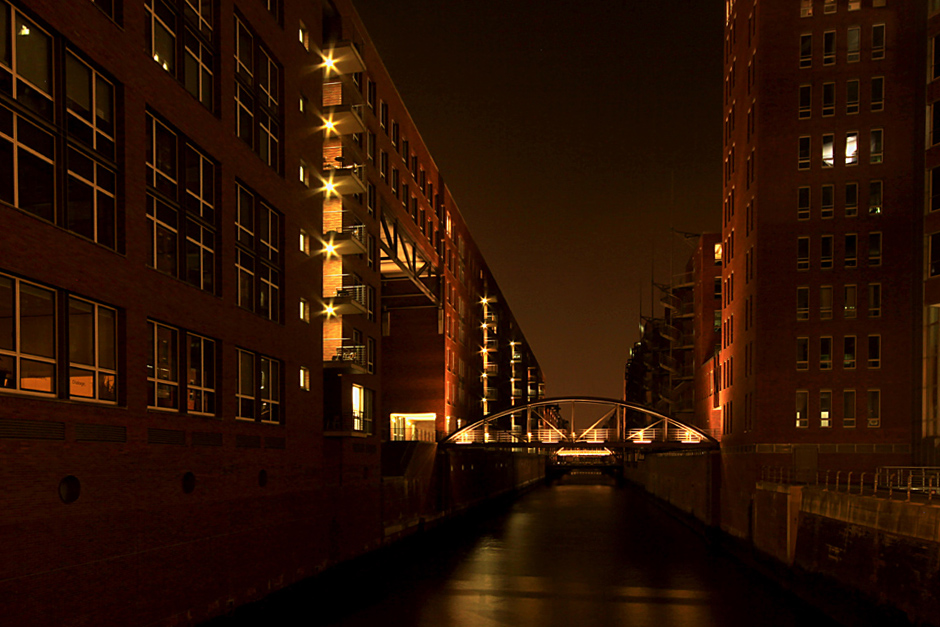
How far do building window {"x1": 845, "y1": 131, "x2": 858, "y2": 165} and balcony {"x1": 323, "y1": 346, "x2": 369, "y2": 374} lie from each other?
A: 23.5m

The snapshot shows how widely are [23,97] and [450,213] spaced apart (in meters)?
44.4

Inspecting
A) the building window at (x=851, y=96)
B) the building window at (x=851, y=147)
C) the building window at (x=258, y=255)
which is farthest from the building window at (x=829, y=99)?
the building window at (x=258, y=255)

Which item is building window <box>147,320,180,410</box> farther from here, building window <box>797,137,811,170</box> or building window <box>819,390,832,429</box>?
building window <box>797,137,811,170</box>

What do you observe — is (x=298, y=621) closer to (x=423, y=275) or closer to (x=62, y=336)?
(x=62, y=336)

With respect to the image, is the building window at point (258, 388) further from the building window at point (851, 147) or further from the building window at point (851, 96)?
the building window at point (851, 96)

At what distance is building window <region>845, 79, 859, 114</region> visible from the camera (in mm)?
36688

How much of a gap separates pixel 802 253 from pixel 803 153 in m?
4.66

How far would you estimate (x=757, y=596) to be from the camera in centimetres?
2552

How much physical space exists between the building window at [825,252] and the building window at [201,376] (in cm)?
2773

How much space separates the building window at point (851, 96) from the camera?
36.7 meters

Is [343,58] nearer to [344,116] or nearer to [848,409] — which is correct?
[344,116]

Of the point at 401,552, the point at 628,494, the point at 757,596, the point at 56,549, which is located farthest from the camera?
the point at 628,494

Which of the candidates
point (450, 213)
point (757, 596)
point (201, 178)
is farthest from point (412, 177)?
point (757, 596)

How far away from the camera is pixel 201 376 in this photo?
2011 cm
